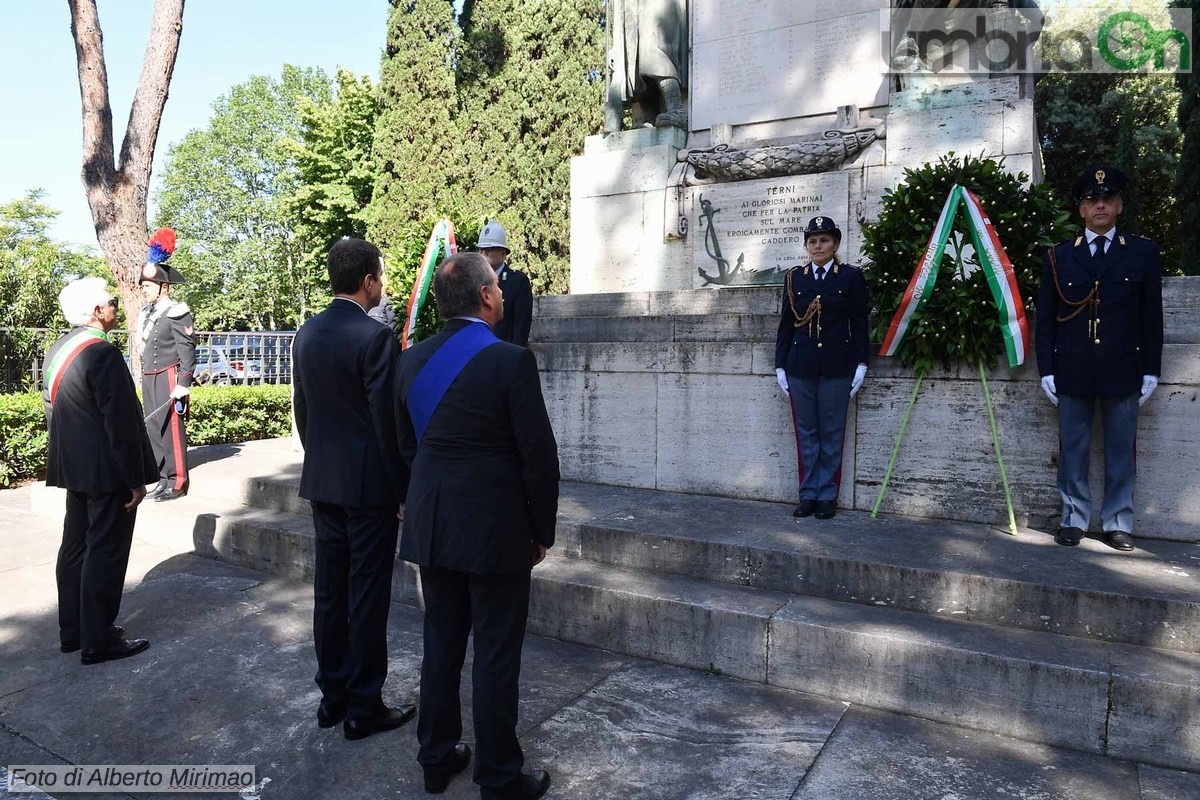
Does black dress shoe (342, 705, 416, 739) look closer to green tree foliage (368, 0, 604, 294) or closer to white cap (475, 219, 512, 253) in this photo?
white cap (475, 219, 512, 253)

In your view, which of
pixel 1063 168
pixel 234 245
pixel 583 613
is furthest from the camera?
pixel 234 245

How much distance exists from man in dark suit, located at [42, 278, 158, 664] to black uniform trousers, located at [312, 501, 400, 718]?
4.54 ft

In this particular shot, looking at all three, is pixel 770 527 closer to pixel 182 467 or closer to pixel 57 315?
pixel 182 467

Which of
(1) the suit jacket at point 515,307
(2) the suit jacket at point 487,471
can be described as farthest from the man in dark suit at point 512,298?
(2) the suit jacket at point 487,471

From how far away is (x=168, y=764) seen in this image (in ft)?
10.3

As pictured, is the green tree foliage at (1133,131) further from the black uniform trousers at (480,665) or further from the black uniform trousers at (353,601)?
the black uniform trousers at (480,665)

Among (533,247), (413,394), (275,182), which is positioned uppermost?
(275,182)

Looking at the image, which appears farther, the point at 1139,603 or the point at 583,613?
the point at 583,613

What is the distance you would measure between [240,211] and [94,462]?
4897 centimetres

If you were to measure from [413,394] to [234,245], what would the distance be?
50504 mm

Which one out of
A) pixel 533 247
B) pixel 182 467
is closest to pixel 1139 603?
pixel 182 467

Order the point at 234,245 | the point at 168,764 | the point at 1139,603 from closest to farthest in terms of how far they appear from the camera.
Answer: the point at 168,764, the point at 1139,603, the point at 234,245

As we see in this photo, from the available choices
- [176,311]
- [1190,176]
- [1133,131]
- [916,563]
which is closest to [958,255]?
[916,563]

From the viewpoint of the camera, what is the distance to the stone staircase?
319 centimetres
